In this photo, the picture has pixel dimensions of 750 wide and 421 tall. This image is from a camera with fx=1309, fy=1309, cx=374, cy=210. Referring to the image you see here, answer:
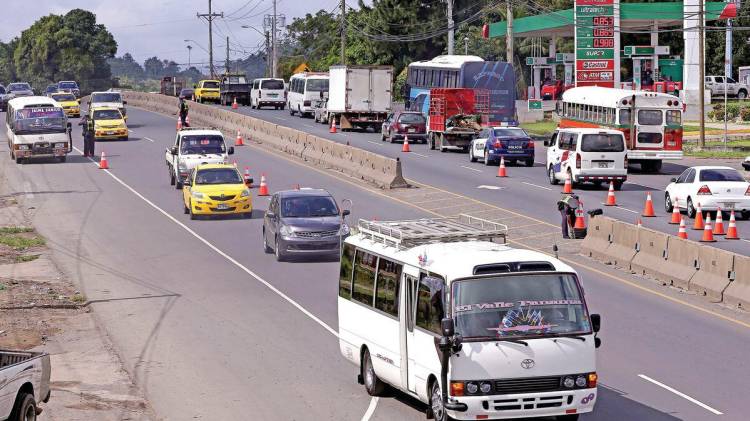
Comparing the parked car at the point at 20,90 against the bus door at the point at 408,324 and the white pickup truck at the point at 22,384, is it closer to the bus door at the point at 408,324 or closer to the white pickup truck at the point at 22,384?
the white pickup truck at the point at 22,384

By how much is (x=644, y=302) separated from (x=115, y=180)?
28684mm

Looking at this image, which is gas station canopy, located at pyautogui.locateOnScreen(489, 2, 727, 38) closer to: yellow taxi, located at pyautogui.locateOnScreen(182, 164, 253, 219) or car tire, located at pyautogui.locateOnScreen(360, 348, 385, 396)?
yellow taxi, located at pyautogui.locateOnScreen(182, 164, 253, 219)

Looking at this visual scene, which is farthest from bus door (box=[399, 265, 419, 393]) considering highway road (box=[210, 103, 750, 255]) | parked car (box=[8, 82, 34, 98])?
parked car (box=[8, 82, 34, 98])

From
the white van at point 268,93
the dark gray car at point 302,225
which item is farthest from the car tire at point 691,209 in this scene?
the white van at point 268,93

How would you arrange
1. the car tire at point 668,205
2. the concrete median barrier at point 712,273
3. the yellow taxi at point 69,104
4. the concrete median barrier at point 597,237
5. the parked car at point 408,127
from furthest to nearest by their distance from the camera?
the yellow taxi at point 69,104 → the parked car at point 408,127 → the car tire at point 668,205 → the concrete median barrier at point 597,237 → the concrete median barrier at point 712,273

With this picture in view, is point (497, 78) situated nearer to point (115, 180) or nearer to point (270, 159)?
point (270, 159)

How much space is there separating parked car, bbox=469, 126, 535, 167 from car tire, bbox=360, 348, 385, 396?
33085mm

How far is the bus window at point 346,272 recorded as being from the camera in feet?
58.1

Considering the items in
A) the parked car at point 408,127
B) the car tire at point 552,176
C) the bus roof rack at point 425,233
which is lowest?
the car tire at point 552,176

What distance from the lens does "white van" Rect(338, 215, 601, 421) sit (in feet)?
45.0

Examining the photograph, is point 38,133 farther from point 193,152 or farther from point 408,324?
point 408,324

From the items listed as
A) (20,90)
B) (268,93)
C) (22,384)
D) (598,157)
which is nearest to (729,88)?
(268,93)

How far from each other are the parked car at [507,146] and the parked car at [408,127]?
9671 mm

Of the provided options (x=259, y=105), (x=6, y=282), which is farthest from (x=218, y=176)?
(x=259, y=105)
